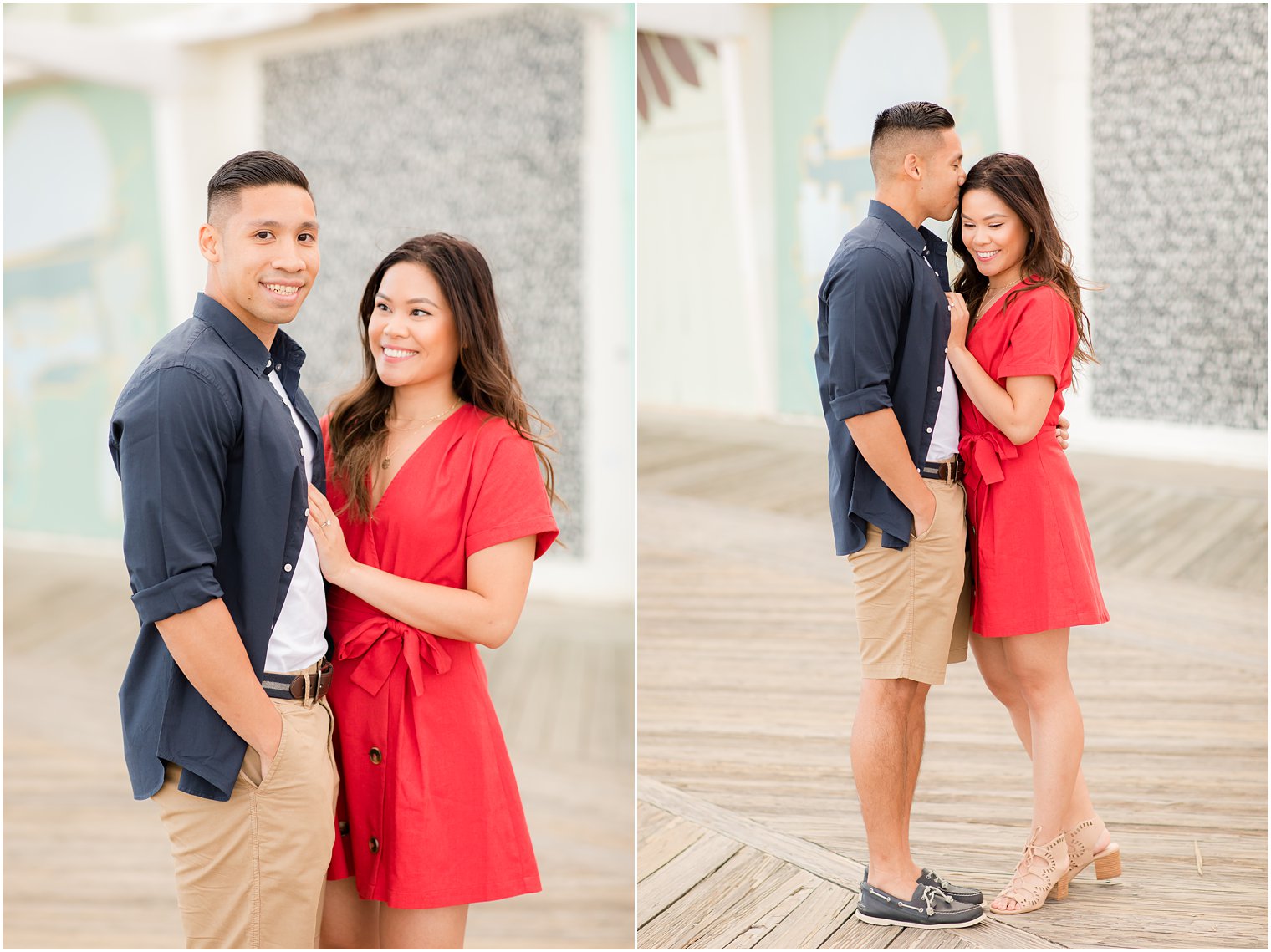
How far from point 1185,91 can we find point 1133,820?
5.49 metres

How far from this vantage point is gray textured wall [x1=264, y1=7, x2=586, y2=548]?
267 inches

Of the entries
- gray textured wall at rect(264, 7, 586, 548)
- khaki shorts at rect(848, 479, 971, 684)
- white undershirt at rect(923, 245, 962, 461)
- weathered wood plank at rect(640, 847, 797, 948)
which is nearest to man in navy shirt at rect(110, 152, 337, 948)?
weathered wood plank at rect(640, 847, 797, 948)

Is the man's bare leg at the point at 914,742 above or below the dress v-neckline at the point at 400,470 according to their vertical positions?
below

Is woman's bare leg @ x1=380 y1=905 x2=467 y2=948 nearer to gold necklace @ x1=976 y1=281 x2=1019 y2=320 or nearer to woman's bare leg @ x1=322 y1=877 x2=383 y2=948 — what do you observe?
woman's bare leg @ x1=322 y1=877 x2=383 y2=948

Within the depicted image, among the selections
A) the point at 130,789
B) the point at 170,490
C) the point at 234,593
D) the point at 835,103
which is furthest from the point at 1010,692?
the point at 835,103

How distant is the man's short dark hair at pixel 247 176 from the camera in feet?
5.39

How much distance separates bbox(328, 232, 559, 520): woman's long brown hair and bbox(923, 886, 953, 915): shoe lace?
116 cm

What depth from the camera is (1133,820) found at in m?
2.85

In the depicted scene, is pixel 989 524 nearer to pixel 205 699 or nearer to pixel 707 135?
pixel 205 699

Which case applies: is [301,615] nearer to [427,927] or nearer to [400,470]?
[400,470]

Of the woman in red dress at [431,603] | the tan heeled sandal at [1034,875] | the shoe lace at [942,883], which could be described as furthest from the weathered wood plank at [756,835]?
the woman in red dress at [431,603]

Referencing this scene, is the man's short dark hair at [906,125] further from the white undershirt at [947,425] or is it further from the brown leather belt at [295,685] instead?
the brown leather belt at [295,685]

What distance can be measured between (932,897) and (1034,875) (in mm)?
219

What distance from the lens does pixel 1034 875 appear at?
7.59 feet
